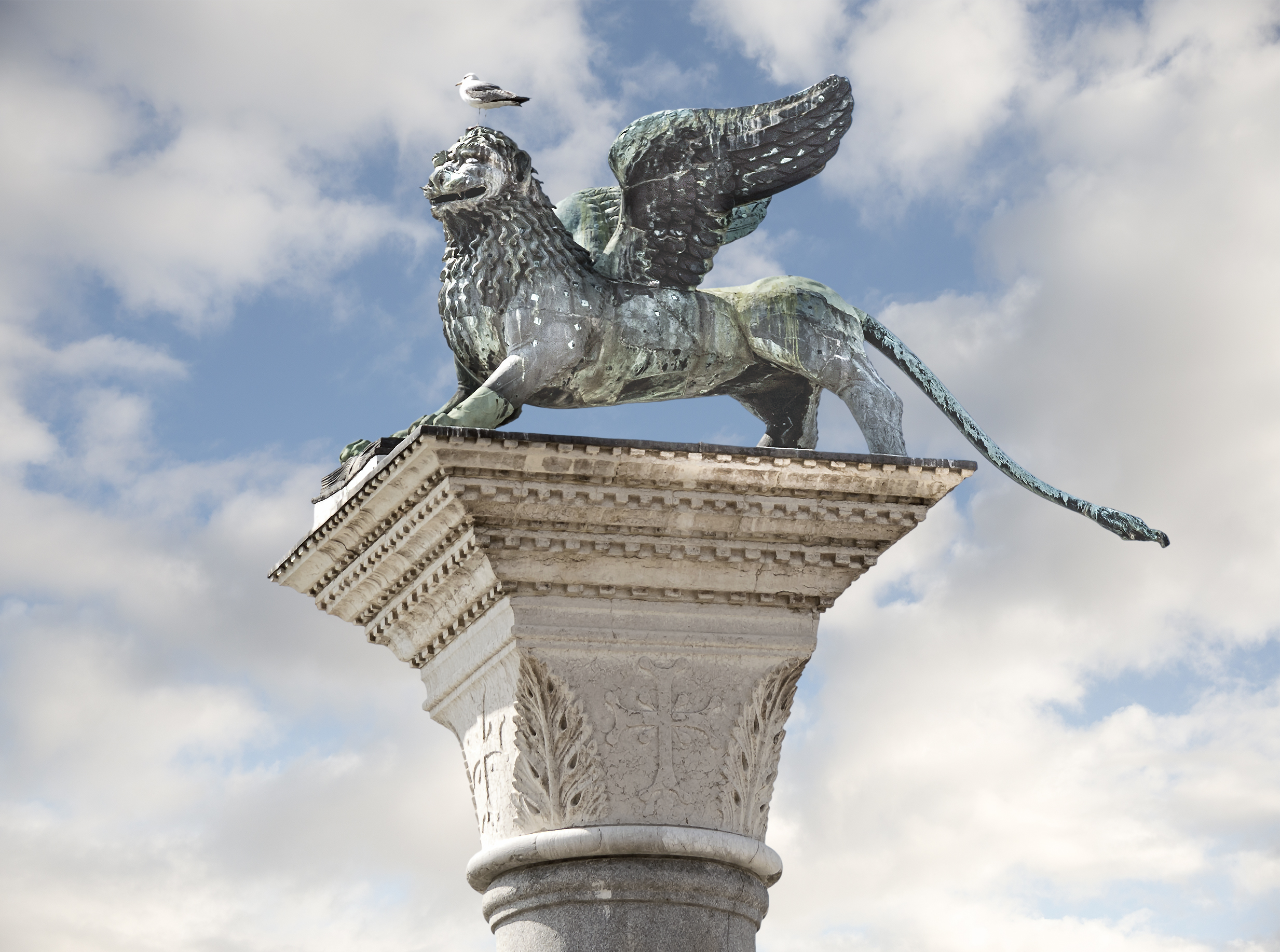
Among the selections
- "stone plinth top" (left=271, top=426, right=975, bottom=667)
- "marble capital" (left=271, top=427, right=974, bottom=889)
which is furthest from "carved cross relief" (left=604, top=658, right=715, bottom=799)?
"stone plinth top" (left=271, top=426, right=975, bottom=667)

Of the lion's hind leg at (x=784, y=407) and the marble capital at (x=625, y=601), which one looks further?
the lion's hind leg at (x=784, y=407)

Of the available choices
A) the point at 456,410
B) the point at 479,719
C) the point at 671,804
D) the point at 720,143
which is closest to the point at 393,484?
the point at 456,410

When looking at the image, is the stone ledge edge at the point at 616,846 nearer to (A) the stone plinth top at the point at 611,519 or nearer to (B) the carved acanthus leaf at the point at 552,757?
(B) the carved acanthus leaf at the point at 552,757

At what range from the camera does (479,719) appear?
286 inches

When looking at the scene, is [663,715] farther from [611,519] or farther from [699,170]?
[699,170]

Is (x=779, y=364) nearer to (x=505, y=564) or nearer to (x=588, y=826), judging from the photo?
(x=505, y=564)

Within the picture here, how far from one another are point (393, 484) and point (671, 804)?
1665mm

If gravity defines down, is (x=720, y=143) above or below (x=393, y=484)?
above

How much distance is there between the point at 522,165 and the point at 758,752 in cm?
276

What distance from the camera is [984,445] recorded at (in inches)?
321

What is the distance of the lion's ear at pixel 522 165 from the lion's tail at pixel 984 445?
5.49 feet

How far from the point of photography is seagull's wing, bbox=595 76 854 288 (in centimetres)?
784

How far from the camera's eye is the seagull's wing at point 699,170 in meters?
7.84

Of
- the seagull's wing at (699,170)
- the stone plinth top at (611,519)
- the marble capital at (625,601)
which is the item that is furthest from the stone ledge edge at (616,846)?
the seagull's wing at (699,170)
